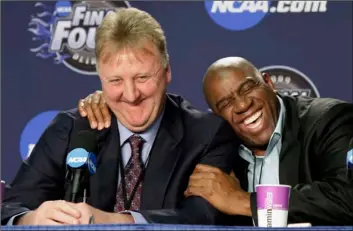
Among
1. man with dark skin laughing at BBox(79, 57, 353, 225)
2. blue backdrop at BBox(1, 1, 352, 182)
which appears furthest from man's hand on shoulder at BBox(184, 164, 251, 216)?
blue backdrop at BBox(1, 1, 352, 182)

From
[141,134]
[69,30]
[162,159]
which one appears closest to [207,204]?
[162,159]

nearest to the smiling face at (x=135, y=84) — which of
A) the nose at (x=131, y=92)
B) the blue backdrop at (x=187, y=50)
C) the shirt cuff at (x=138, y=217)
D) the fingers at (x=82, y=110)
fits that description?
the nose at (x=131, y=92)

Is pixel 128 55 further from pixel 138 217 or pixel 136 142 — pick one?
pixel 138 217

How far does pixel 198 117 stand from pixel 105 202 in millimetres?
354

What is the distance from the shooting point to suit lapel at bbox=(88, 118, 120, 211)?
2.02 m

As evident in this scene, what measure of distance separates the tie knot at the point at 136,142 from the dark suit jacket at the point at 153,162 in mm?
42

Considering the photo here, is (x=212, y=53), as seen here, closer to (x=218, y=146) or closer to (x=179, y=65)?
(x=179, y=65)

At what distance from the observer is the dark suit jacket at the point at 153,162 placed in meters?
2.00

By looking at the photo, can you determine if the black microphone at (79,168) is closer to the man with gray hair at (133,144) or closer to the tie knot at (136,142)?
the man with gray hair at (133,144)

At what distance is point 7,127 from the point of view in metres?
3.04

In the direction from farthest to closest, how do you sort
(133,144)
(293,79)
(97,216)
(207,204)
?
(293,79) < (133,144) < (207,204) < (97,216)

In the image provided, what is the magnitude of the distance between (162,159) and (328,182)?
0.46 m

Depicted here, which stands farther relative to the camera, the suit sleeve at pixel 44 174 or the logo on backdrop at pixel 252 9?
the logo on backdrop at pixel 252 9

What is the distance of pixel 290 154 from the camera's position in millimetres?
2318
